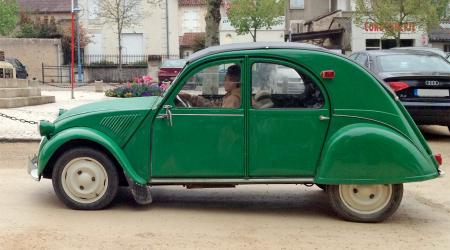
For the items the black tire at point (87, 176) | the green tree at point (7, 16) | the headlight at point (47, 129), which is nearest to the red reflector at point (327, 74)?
the black tire at point (87, 176)

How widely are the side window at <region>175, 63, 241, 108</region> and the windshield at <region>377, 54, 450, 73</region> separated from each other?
5.91 meters

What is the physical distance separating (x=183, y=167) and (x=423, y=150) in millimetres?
2270

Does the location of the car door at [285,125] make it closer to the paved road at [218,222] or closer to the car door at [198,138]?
the car door at [198,138]

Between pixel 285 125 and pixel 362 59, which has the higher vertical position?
pixel 362 59

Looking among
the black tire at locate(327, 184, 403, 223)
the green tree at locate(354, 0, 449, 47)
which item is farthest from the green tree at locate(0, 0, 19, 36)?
the black tire at locate(327, 184, 403, 223)

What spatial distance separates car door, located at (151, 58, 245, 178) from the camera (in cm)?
588

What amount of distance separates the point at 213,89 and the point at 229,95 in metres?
0.17

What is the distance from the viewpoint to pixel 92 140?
5.92m

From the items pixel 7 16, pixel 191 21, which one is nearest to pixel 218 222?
pixel 7 16

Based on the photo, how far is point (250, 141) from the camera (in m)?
5.86

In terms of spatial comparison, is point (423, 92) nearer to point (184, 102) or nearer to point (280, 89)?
point (280, 89)

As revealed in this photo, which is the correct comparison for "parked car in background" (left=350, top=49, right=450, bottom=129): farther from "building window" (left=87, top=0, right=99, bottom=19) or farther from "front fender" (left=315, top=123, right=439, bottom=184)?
"building window" (left=87, top=0, right=99, bottom=19)

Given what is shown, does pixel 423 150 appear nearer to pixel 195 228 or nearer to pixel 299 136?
pixel 299 136

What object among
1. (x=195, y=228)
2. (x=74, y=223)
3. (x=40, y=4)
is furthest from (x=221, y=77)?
(x=40, y=4)
